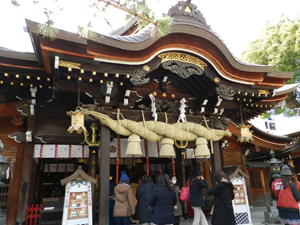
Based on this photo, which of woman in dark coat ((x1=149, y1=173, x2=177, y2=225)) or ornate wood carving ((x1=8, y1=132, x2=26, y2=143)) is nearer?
woman in dark coat ((x1=149, y1=173, x2=177, y2=225))

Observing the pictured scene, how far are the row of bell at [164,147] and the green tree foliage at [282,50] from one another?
8.59m

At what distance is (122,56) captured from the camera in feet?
19.3

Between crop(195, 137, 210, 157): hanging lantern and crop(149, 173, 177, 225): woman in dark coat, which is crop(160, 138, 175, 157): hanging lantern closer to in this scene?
crop(195, 137, 210, 157): hanging lantern

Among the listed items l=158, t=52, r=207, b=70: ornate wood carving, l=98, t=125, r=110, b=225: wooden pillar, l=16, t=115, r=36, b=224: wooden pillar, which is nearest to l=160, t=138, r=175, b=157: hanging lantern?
l=98, t=125, r=110, b=225: wooden pillar

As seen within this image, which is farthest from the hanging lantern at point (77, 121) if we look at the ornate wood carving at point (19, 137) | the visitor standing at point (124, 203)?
the ornate wood carving at point (19, 137)

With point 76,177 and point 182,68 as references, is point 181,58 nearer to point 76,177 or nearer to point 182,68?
point 182,68

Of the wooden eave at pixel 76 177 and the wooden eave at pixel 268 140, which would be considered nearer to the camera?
the wooden eave at pixel 76 177

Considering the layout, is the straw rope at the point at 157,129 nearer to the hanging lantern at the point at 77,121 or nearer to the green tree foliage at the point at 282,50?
the hanging lantern at the point at 77,121

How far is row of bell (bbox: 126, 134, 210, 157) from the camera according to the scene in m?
6.25

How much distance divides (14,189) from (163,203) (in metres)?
4.78

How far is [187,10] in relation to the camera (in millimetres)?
6988

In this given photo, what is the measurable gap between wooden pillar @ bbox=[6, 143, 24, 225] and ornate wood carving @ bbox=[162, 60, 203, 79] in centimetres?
507

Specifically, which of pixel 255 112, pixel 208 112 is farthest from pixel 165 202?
pixel 255 112

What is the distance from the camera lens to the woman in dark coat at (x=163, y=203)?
4496 millimetres
